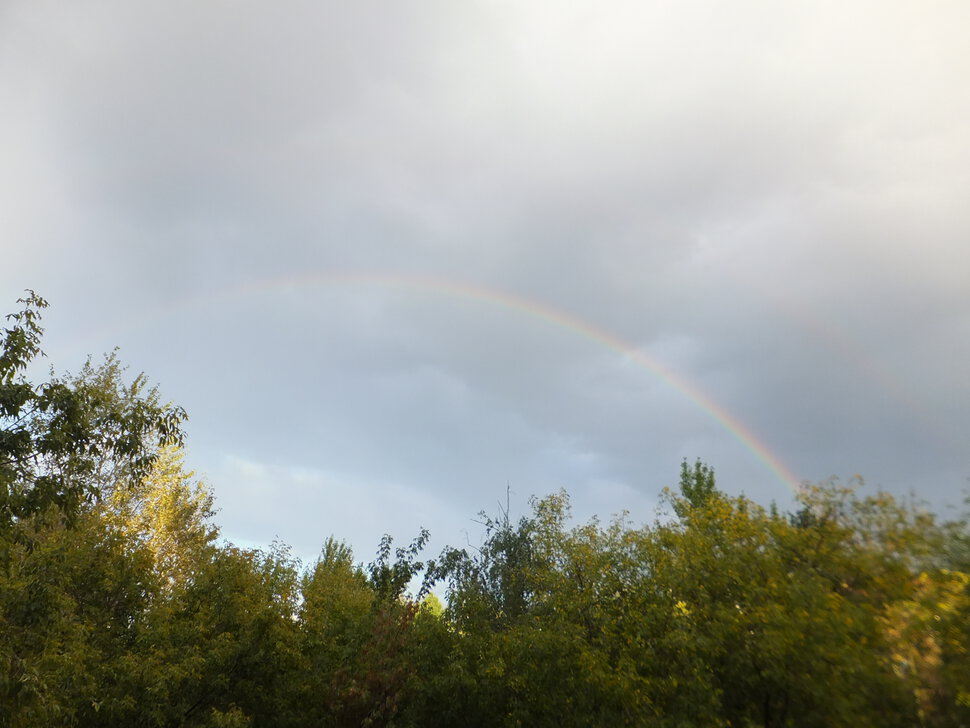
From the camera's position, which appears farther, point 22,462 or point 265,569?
point 265,569

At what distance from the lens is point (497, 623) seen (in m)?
23.5

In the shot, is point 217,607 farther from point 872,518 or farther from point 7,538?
point 872,518

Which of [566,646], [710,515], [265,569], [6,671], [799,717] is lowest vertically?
[6,671]

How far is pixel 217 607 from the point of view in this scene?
71.6ft

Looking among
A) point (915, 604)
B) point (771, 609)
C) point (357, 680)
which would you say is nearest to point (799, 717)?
point (771, 609)

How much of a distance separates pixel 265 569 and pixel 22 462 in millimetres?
15307

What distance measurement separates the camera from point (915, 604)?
9.37 meters

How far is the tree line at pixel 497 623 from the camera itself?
10250 millimetres

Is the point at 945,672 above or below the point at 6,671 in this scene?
above

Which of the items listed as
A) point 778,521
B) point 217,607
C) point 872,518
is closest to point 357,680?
point 217,607

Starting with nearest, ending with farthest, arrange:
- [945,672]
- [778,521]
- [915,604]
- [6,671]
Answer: [945,672]
[915,604]
[6,671]
[778,521]

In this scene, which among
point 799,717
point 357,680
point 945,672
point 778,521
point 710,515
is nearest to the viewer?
point 945,672

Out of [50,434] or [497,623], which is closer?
[50,434]

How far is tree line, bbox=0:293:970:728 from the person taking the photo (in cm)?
1025
